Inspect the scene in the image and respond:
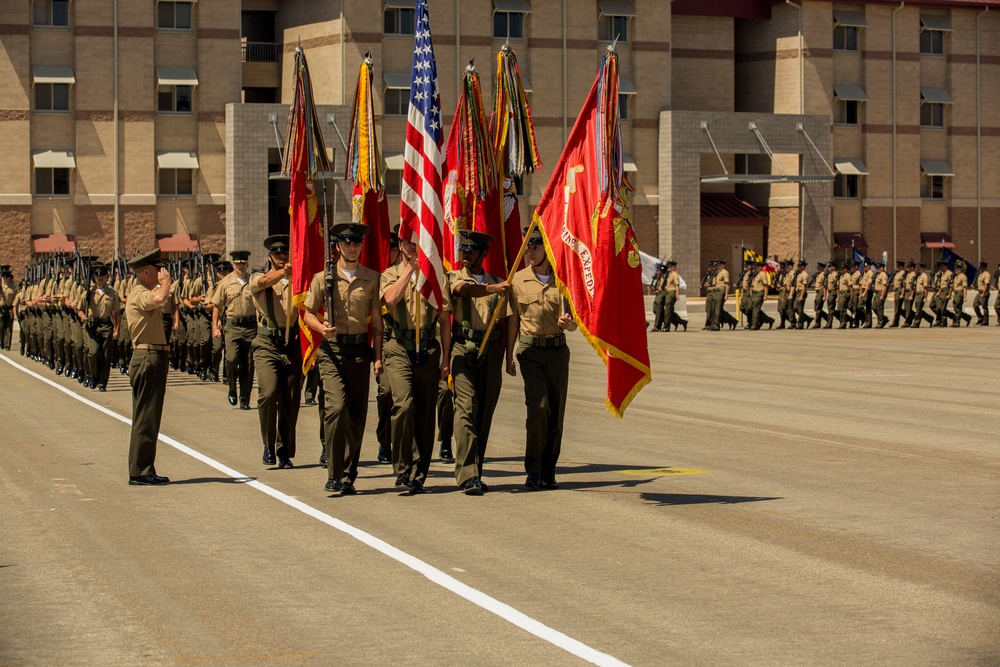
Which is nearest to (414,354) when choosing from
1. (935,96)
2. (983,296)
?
(983,296)

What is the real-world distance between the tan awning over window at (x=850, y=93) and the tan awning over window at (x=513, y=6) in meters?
15.1

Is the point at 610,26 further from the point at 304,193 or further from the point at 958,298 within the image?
the point at 304,193

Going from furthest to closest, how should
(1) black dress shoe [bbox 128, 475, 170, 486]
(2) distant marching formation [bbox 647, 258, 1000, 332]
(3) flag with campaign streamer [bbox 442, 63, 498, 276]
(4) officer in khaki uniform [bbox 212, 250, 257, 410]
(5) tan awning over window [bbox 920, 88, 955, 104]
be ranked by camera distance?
(5) tan awning over window [bbox 920, 88, 955, 104]
(2) distant marching formation [bbox 647, 258, 1000, 332]
(4) officer in khaki uniform [bbox 212, 250, 257, 410]
(3) flag with campaign streamer [bbox 442, 63, 498, 276]
(1) black dress shoe [bbox 128, 475, 170, 486]

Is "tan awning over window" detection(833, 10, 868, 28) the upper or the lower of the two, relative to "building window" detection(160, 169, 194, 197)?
upper

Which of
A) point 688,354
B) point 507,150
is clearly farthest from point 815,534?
point 688,354

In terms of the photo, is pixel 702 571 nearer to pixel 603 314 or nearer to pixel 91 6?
pixel 603 314

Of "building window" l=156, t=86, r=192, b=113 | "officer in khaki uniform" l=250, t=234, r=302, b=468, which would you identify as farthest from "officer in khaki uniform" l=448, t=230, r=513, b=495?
"building window" l=156, t=86, r=192, b=113

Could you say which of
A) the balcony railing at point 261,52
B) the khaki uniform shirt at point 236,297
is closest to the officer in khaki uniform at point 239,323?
the khaki uniform shirt at point 236,297

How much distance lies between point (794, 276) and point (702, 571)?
3549 centimetres

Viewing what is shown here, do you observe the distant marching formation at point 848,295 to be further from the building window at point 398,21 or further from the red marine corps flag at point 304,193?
the red marine corps flag at point 304,193

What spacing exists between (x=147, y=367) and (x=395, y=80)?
170 feet

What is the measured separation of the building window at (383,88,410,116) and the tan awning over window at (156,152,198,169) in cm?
804

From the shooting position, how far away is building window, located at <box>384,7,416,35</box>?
63344mm

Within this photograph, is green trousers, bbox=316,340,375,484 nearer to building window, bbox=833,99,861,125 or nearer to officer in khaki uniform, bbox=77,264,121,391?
officer in khaki uniform, bbox=77,264,121,391
